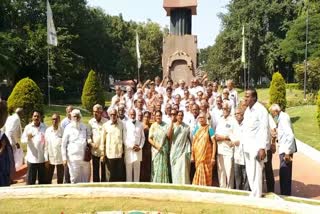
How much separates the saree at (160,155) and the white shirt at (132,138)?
22cm

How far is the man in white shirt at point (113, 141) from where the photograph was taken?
279 inches

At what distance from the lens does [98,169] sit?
767 centimetres

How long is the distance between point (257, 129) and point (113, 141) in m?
2.56

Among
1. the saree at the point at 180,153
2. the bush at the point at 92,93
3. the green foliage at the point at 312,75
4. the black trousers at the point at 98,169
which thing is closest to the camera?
the saree at the point at 180,153

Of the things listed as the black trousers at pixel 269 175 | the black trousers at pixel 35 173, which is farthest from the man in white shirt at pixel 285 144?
the black trousers at pixel 35 173

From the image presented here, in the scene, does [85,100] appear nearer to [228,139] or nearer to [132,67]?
[228,139]

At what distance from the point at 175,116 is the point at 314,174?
3969mm

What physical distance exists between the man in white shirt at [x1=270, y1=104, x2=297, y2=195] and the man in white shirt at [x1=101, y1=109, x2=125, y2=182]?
2707 millimetres

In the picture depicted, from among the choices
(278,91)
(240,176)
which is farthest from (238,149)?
(278,91)

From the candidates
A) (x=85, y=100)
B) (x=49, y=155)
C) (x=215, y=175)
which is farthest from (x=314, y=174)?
(x=85, y=100)

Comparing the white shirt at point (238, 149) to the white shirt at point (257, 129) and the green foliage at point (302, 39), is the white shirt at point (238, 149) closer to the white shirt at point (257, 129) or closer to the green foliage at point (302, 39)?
the white shirt at point (257, 129)

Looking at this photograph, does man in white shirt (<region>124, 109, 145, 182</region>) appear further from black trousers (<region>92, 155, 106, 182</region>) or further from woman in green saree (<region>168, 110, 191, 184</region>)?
woman in green saree (<region>168, 110, 191, 184</region>)

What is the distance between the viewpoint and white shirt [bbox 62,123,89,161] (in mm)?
6945

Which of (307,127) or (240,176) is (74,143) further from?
(307,127)
